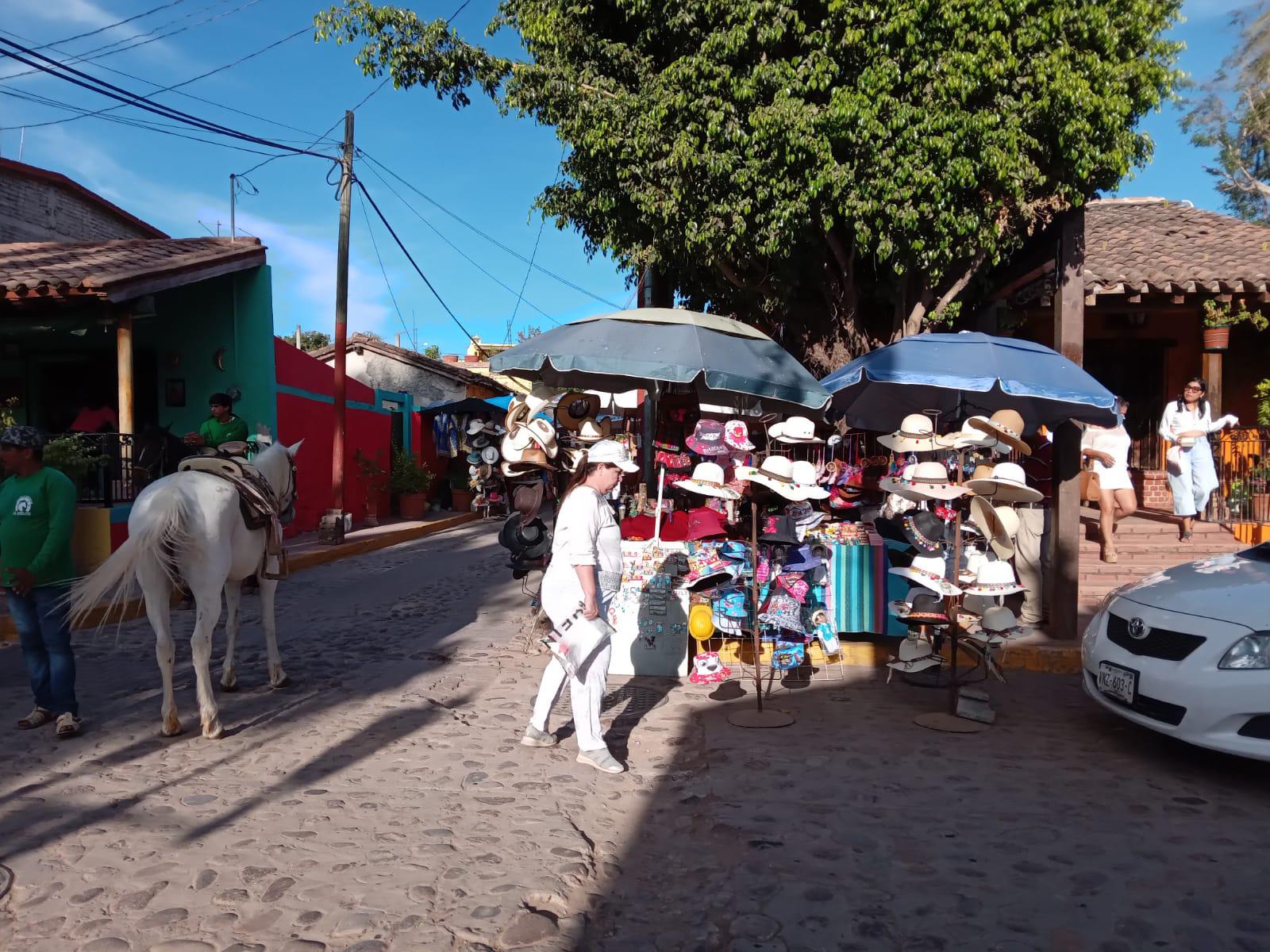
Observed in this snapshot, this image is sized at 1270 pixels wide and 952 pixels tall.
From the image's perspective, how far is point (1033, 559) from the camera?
7.80 meters

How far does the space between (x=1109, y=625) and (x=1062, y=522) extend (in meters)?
2.11

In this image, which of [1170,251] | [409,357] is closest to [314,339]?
[409,357]

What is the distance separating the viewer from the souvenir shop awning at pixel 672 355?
6.15 metres

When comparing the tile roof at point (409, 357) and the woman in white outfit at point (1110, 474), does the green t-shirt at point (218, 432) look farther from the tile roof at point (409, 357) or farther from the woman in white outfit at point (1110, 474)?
the tile roof at point (409, 357)

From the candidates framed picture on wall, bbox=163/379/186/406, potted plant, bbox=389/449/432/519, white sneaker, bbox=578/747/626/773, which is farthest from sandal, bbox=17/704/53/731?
potted plant, bbox=389/449/432/519

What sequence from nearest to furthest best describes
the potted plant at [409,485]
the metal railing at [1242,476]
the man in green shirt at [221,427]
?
the man in green shirt at [221,427], the metal railing at [1242,476], the potted plant at [409,485]

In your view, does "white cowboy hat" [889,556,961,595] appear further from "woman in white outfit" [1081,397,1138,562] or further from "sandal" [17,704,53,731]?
"sandal" [17,704,53,731]

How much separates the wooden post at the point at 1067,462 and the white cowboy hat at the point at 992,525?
1.62m

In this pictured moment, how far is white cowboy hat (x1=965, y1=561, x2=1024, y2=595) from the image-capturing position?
5.57 metres

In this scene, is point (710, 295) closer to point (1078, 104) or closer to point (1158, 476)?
point (1078, 104)

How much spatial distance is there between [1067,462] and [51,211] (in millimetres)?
20767

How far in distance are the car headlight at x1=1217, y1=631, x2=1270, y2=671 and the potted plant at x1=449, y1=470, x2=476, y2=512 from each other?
1937 centimetres

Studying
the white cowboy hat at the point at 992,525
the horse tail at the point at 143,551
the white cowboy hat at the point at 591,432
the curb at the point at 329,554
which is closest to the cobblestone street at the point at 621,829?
the horse tail at the point at 143,551

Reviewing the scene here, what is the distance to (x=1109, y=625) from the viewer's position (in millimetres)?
5301
